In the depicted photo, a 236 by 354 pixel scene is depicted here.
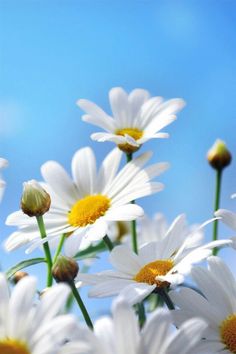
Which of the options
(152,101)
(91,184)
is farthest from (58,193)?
(152,101)

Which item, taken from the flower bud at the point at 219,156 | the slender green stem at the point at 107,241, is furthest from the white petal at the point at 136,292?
the flower bud at the point at 219,156

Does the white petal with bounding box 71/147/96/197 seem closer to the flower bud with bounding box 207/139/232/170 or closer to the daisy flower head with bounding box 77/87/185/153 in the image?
the daisy flower head with bounding box 77/87/185/153

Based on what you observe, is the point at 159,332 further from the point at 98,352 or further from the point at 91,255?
the point at 91,255

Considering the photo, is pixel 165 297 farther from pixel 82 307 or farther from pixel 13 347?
pixel 13 347

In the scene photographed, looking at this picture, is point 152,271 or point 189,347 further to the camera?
point 152,271

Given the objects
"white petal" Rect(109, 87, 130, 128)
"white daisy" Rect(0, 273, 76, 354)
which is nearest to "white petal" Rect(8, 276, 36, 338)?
"white daisy" Rect(0, 273, 76, 354)

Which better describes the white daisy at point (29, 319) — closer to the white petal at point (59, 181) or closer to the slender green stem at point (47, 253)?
the slender green stem at point (47, 253)
